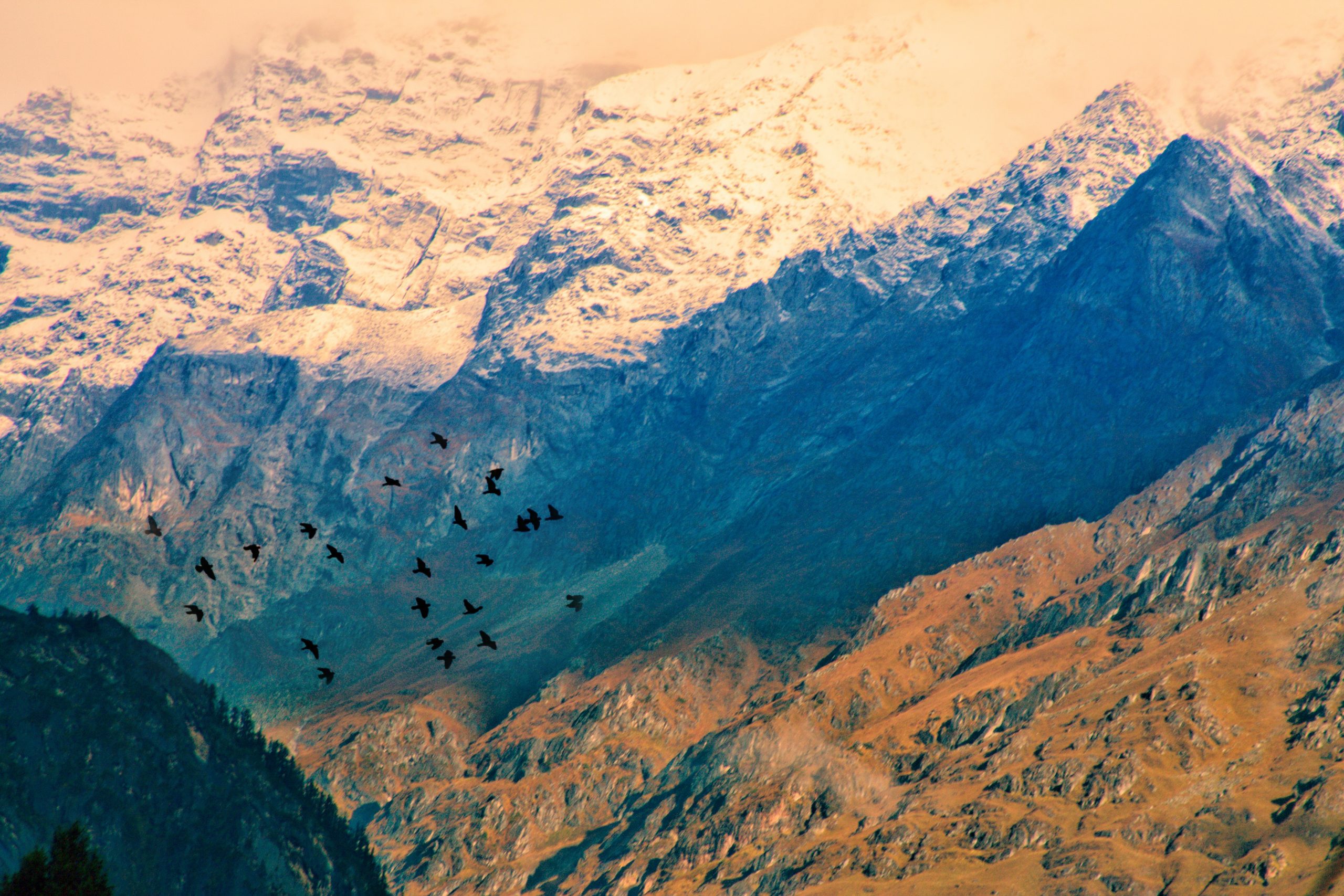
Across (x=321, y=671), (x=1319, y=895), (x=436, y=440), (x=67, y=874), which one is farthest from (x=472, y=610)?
(x=1319, y=895)

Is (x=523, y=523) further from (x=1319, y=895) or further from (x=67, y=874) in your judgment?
(x=1319, y=895)

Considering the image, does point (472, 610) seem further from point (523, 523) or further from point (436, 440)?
point (436, 440)

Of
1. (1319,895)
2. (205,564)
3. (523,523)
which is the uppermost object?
(205,564)

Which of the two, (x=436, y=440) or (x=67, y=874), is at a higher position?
(x=436, y=440)

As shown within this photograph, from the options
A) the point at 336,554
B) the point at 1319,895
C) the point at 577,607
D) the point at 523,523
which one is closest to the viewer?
the point at 523,523

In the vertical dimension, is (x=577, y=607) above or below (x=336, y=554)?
below

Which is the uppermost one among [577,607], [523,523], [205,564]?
[205,564]

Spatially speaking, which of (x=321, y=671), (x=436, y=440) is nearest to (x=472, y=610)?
(x=436, y=440)

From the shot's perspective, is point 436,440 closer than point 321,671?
Yes

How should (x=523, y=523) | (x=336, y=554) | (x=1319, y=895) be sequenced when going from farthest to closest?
(x=1319, y=895), (x=336, y=554), (x=523, y=523)
